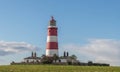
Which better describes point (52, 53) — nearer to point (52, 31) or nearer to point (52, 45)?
point (52, 45)

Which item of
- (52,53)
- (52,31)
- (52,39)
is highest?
(52,31)

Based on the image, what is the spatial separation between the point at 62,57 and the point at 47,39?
5579 mm

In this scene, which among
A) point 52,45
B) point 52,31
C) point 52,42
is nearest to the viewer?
point 52,42

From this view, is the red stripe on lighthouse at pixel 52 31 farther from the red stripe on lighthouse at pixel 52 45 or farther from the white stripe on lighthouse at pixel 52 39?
the red stripe on lighthouse at pixel 52 45

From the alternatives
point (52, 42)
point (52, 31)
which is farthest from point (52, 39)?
point (52, 31)

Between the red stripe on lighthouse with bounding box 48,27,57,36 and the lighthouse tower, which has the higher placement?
the red stripe on lighthouse with bounding box 48,27,57,36

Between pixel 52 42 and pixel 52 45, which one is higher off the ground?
pixel 52 42

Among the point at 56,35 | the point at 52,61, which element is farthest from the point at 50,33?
the point at 52,61

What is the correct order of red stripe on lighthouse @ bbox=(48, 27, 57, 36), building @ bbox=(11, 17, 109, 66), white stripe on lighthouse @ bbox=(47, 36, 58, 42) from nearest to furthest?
building @ bbox=(11, 17, 109, 66) → white stripe on lighthouse @ bbox=(47, 36, 58, 42) → red stripe on lighthouse @ bbox=(48, 27, 57, 36)

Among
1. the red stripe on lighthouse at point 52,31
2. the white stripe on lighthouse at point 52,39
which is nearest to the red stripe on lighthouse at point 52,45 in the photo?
the white stripe on lighthouse at point 52,39

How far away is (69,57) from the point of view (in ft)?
337

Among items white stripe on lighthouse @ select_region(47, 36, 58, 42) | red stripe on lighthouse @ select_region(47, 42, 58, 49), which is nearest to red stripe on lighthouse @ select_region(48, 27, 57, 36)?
white stripe on lighthouse @ select_region(47, 36, 58, 42)

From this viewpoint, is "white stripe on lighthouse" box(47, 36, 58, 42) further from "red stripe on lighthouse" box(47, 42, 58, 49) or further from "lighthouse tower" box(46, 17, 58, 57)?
"red stripe on lighthouse" box(47, 42, 58, 49)

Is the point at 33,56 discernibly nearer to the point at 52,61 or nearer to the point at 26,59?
the point at 26,59
